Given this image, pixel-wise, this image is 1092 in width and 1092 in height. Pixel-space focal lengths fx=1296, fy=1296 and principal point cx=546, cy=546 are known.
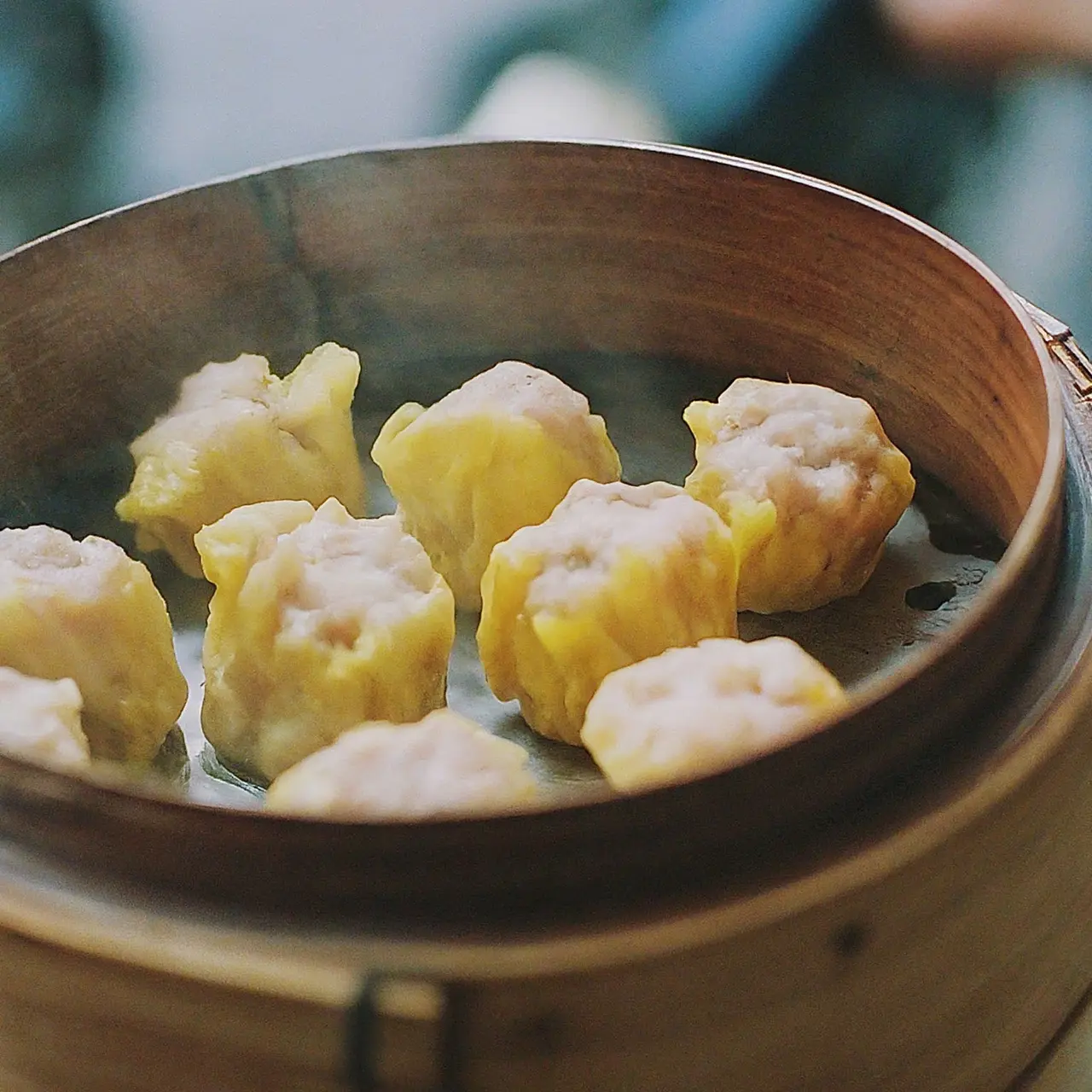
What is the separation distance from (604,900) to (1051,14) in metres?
2.60

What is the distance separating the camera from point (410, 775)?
Answer: 97 cm

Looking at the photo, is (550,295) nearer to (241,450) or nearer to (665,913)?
(241,450)

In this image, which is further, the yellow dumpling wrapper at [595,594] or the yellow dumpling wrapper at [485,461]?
the yellow dumpling wrapper at [485,461]

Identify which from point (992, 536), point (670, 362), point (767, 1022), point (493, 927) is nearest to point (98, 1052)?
point (493, 927)

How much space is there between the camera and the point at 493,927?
0.83m

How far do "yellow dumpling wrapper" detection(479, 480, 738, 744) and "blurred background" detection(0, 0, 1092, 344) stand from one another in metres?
1.62

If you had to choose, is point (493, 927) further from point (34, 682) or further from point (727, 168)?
point (727, 168)

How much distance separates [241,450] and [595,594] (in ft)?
1.80

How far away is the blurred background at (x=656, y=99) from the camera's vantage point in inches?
111

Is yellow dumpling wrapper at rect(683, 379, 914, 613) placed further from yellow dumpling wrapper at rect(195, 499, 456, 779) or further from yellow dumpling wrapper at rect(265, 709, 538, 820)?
yellow dumpling wrapper at rect(265, 709, 538, 820)

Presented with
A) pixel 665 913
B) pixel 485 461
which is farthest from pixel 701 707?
pixel 485 461

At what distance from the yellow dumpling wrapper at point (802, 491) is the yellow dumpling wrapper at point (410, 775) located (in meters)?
0.53

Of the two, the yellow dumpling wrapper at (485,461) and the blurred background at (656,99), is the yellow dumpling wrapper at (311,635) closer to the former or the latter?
the yellow dumpling wrapper at (485,461)

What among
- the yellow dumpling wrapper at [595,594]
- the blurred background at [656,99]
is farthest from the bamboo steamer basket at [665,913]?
the blurred background at [656,99]
